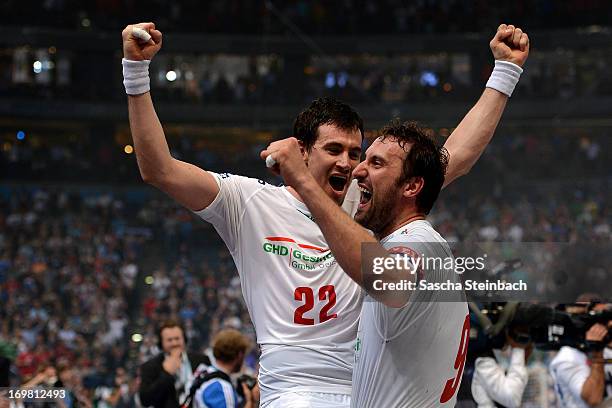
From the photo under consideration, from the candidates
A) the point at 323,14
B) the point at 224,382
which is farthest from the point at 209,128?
the point at 224,382

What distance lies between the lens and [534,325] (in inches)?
167

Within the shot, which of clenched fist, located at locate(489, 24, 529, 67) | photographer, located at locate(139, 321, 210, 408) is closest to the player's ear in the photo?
clenched fist, located at locate(489, 24, 529, 67)

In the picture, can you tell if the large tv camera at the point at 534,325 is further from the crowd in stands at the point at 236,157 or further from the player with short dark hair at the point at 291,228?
the crowd in stands at the point at 236,157

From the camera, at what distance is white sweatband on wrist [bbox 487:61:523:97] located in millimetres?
3361


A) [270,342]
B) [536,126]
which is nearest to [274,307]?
[270,342]

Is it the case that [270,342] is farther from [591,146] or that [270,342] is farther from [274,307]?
[591,146]

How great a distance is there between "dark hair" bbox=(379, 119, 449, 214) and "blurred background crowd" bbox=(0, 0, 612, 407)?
9.46 metres

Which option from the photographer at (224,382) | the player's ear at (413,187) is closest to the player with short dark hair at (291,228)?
the player's ear at (413,187)

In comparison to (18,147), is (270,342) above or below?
below

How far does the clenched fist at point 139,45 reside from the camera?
2.89 meters

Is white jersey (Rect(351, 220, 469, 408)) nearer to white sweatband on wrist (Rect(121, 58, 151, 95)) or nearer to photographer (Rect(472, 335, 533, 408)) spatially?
white sweatband on wrist (Rect(121, 58, 151, 95))

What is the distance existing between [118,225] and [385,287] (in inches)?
542

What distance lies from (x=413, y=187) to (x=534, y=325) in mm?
2006

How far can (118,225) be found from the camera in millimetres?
15555
